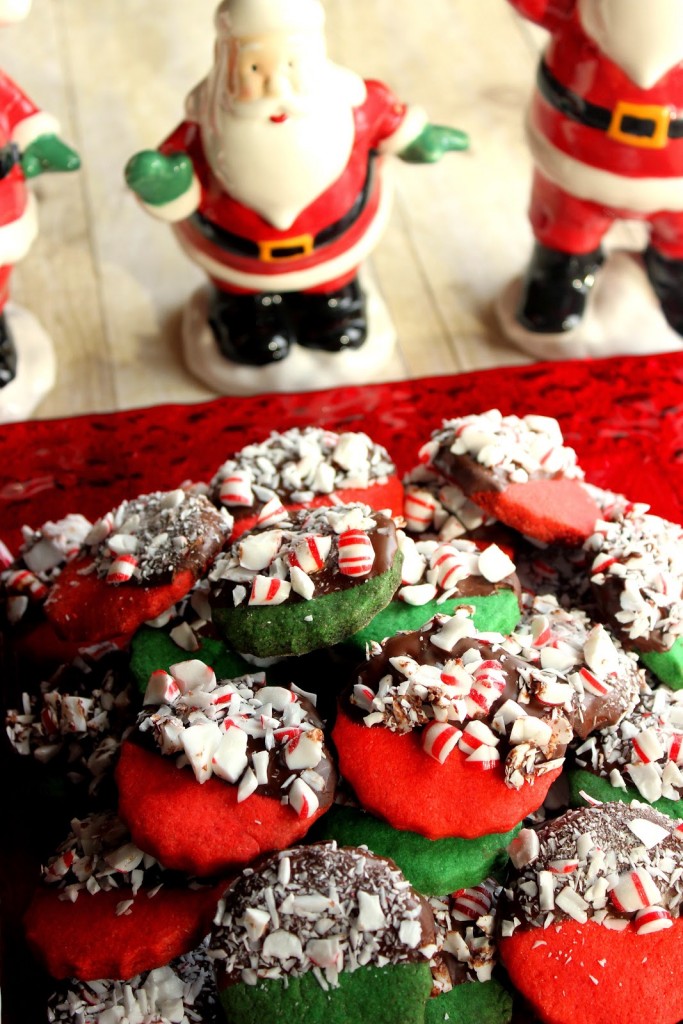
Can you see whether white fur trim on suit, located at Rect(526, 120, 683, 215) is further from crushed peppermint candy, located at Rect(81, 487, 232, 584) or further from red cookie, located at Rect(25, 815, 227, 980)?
red cookie, located at Rect(25, 815, 227, 980)

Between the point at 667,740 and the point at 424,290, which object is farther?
the point at 424,290

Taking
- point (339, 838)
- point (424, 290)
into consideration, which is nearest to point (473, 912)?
point (339, 838)

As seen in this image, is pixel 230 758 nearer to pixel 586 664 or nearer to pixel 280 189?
pixel 586 664

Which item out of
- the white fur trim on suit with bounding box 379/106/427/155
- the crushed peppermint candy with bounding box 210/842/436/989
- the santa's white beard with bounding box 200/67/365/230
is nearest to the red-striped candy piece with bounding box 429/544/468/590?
the crushed peppermint candy with bounding box 210/842/436/989

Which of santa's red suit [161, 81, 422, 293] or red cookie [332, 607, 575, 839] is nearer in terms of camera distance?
red cookie [332, 607, 575, 839]

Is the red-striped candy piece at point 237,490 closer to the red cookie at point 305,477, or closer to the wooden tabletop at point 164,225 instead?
the red cookie at point 305,477

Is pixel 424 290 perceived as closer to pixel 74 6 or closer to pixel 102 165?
pixel 102 165

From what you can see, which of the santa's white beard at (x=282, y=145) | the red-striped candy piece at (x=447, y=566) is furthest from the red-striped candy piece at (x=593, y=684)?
the santa's white beard at (x=282, y=145)
